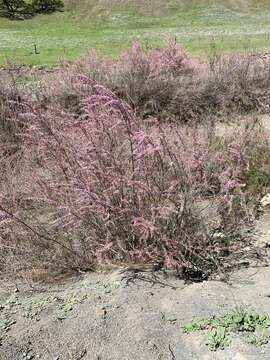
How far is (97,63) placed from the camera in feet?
42.2

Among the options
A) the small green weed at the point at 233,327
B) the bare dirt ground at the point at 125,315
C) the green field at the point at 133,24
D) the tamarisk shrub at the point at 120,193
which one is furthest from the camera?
the green field at the point at 133,24

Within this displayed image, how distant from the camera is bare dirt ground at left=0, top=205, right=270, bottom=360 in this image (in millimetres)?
4012

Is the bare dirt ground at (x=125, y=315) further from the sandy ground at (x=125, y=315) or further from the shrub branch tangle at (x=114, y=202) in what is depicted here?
the shrub branch tangle at (x=114, y=202)

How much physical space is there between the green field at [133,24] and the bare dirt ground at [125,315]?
23698 millimetres

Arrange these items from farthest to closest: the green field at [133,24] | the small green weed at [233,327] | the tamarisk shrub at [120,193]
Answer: the green field at [133,24]
the tamarisk shrub at [120,193]
the small green weed at [233,327]

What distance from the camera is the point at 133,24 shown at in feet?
132

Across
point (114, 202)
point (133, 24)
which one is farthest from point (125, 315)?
point (133, 24)

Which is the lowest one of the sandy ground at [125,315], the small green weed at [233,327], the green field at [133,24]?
the green field at [133,24]

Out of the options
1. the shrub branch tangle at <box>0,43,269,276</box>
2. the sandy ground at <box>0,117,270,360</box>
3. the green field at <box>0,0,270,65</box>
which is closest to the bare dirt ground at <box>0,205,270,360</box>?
the sandy ground at <box>0,117,270,360</box>

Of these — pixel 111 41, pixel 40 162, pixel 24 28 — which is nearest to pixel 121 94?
pixel 40 162

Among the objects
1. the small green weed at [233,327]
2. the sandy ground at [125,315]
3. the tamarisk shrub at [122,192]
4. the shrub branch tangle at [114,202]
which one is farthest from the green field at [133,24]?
the small green weed at [233,327]

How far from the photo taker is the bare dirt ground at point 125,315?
13.2ft

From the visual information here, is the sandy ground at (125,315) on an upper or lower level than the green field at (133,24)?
upper

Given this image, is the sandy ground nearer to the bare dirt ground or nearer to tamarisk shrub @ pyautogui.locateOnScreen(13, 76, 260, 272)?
the bare dirt ground
